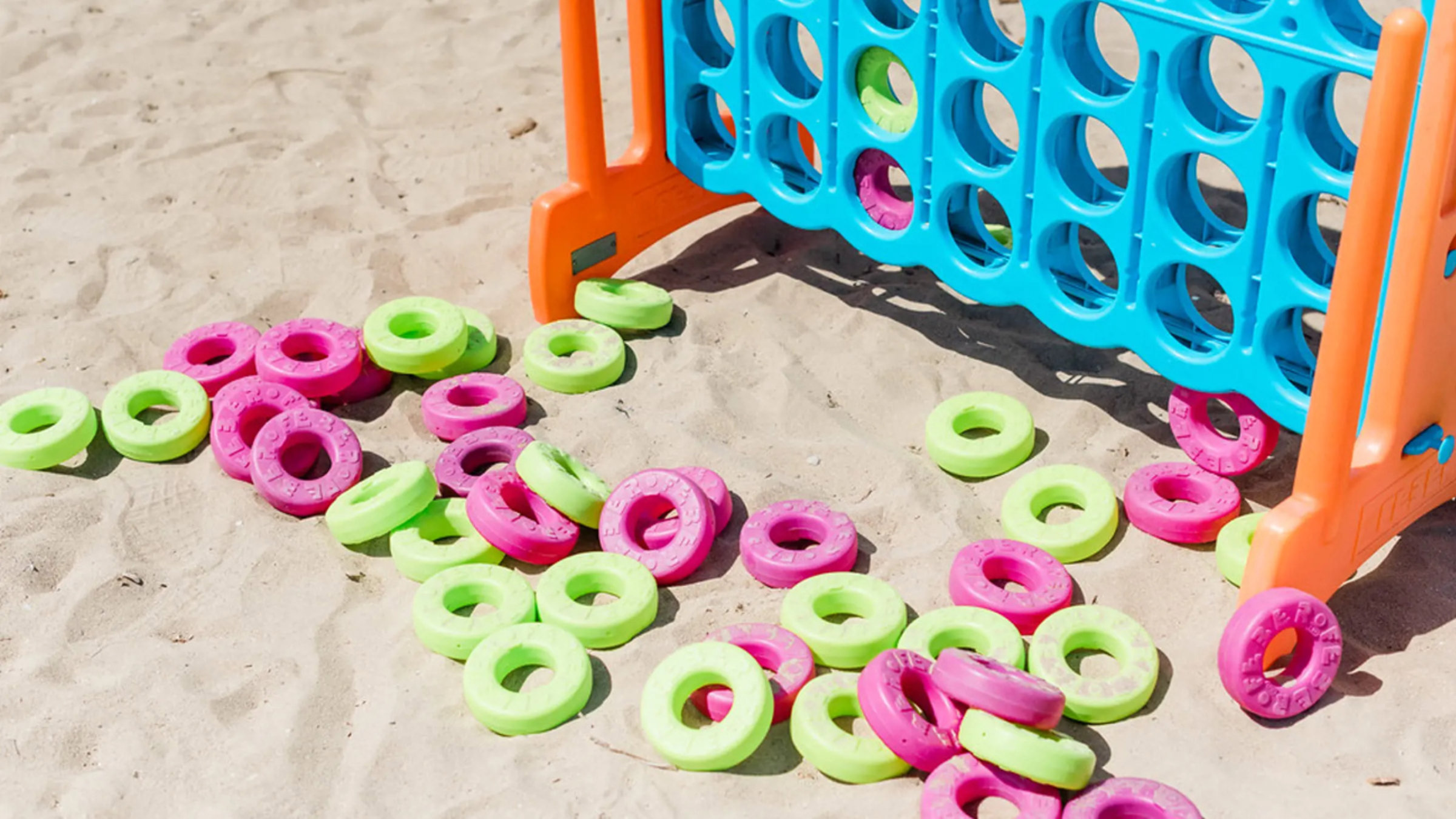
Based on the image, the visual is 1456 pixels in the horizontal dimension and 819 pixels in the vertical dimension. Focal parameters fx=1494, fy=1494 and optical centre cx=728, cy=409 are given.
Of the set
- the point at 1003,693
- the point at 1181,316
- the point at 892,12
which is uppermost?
the point at 892,12

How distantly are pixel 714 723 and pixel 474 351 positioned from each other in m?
1.82

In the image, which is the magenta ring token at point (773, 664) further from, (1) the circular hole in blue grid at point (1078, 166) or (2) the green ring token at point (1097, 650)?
(1) the circular hole in blue grid at point (1078, 166)

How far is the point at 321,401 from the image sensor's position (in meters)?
4.52

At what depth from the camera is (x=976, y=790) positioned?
3.12 metres

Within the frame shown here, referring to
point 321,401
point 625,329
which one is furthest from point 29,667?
point 625,329

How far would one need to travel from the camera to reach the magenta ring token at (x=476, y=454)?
4066 mm

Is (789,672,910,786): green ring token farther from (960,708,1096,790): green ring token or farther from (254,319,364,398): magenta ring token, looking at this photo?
(254,319,364,398): magenta ring token

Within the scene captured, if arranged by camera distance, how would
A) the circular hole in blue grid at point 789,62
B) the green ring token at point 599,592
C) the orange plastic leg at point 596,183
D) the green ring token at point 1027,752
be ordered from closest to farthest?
1. the green ring token at point 1027,752
2. the green ring token at point 599,592
3. the circular hole in blue grid at point 789,62
4. the orange plastic leg at point 596,183

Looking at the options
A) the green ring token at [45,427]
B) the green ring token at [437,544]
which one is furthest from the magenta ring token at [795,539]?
the green ring token at [45,427]

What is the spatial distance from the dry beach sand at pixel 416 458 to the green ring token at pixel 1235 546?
0.06m

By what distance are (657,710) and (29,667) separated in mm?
1523

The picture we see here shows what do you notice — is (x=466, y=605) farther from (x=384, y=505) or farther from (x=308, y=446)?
(x=308, y=446)

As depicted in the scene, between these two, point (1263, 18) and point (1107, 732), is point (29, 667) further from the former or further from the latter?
point (1263, 18)

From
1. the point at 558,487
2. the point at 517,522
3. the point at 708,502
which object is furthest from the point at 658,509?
the point at 517,522
